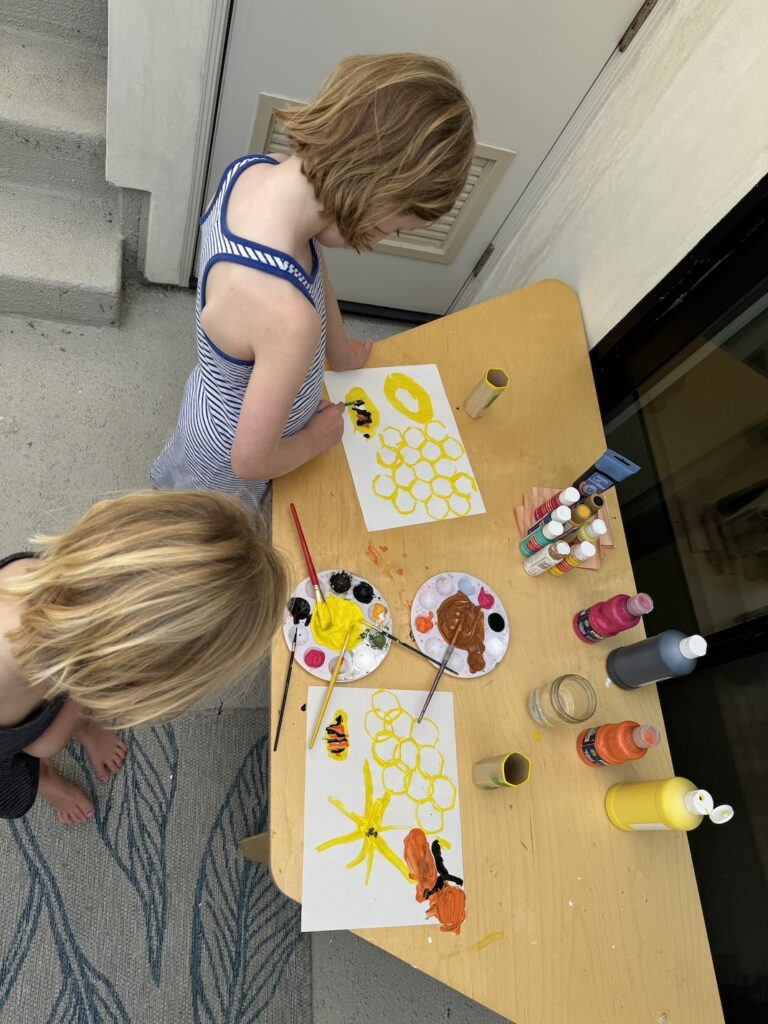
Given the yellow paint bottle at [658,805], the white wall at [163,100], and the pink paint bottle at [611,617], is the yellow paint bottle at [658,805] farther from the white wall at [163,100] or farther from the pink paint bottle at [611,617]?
the white wall at [163,100]

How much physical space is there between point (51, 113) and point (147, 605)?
5.47 ft

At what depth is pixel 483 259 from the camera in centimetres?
205

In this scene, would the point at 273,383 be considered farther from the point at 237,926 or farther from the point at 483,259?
the point at 483,259

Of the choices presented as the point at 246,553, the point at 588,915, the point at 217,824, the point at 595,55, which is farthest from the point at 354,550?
the point at 595,55

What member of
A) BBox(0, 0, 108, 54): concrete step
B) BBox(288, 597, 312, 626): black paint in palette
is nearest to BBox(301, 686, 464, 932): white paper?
BBox(288, 597, 312, 626): black paint in palette

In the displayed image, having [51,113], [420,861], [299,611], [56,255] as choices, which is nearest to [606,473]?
[299,611]

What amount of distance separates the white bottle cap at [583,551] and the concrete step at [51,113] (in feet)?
5.43

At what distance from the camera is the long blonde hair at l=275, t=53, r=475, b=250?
81 centimetres

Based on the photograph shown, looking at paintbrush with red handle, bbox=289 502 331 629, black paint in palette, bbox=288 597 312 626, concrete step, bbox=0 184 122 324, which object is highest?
paintbrush with red handle, bbox=289 502 331 629

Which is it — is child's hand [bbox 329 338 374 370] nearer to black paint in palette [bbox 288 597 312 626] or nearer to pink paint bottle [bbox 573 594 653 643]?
black paint in palette [bbox 288 597 312 626]

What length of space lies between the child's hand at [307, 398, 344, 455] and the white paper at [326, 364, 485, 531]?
6 cm

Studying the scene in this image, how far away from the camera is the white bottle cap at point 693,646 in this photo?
3.23 ft

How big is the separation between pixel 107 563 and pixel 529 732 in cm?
72

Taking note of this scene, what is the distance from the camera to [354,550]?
3.69ft
